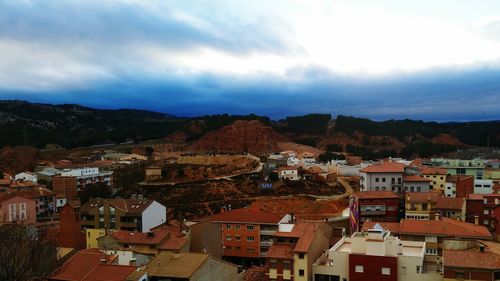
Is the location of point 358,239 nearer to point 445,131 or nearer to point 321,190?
point 321,190

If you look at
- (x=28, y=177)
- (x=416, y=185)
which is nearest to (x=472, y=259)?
(x=416, y=185)

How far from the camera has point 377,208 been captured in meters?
47.9

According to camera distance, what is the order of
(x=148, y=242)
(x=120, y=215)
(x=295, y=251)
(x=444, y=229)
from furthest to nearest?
1. (x=120, y=215)
2. (x=148, y=242)
3. (x=444, y=229)
4. (x=295, y=251)

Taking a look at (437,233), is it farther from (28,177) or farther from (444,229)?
(28,177)

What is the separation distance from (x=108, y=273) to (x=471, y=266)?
20.9 metres

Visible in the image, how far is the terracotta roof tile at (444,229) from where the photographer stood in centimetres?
3466

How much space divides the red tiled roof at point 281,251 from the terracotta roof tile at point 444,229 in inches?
352

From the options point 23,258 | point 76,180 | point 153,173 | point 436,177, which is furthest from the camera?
point 153,173

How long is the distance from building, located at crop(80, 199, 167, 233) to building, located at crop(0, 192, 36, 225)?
1176 centimetres

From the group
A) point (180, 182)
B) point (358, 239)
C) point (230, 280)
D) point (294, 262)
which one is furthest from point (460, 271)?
point (180, 182)

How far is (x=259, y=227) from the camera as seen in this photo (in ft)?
144

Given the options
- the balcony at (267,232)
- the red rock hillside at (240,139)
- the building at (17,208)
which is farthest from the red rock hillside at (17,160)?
the balcony at (267,232)

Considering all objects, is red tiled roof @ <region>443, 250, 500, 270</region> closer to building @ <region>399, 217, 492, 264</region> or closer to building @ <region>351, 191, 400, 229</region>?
building @ <region>399, 217, 492, 264</region>

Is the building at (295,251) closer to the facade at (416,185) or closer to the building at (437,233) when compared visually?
the building at (437,233)
